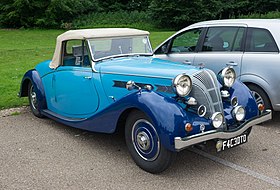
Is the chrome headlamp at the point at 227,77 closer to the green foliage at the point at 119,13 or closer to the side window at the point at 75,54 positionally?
the side window at the point at 75,54

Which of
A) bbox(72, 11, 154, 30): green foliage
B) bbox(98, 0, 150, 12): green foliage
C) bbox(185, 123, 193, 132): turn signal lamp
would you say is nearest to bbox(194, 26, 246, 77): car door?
bbox(185, 123, 193, 132): turn signal lamp

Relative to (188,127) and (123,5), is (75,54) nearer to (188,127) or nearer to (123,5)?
(188,127)

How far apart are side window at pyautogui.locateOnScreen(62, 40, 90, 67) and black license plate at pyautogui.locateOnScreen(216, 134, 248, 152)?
2.39 m

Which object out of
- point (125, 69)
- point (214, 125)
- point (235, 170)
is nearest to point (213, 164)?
point (235, 170)

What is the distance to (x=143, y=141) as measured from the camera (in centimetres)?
434

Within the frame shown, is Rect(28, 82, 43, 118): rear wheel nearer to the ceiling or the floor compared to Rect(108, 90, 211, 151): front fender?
nearer to the floor

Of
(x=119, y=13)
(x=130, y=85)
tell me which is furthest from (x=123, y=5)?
(x=130, y=85)

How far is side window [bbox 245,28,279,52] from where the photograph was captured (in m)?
5.98

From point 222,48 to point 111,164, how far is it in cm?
343

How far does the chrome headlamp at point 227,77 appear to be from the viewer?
4.79 meters

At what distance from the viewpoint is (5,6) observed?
110 feet

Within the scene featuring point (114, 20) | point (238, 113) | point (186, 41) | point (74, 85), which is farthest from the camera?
point (114, 20)

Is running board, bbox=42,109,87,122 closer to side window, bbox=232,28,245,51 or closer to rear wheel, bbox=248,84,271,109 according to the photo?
rear wheel, bbox=248,84,271,109

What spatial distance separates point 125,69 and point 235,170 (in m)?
1.99
